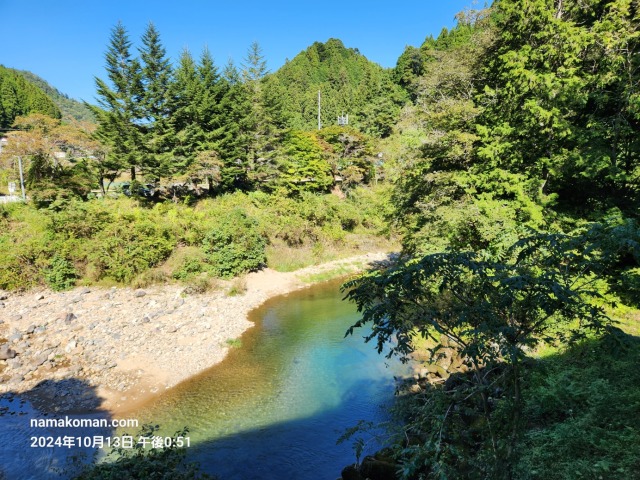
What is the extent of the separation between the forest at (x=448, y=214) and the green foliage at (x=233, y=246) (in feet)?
0.36

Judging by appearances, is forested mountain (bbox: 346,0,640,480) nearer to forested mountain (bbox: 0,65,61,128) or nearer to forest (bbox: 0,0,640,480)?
forest (bbox: 0,0,640,480)

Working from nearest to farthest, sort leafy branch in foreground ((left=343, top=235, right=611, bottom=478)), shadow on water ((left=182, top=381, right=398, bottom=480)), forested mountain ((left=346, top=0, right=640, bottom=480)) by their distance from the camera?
leafy branch in foreground ((left=343, top=235, right=611, bottom=478)) → forested mountain ((left=346, top=0, right=640, bottom=480)) → shadow on water ((left=182, top=381, right=398, bottom=480))

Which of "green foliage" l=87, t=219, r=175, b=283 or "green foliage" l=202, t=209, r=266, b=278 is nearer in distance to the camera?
"green foliage" l=87, t=219, r=175, b=283

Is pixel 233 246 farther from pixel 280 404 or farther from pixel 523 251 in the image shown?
pixel 523 251

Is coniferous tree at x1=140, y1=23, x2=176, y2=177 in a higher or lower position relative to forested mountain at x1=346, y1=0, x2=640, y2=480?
higher

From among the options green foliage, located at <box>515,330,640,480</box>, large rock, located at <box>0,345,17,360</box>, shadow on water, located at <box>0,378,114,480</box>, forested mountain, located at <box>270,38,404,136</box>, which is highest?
forested mountain, located at <box>270,38,404,136</box>

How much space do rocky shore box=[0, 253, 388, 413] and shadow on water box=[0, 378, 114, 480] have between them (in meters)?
0.05

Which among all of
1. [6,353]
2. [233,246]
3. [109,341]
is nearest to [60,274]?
[6,353]

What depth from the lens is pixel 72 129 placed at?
76.9 ft

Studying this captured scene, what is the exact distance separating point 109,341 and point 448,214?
12700 mm

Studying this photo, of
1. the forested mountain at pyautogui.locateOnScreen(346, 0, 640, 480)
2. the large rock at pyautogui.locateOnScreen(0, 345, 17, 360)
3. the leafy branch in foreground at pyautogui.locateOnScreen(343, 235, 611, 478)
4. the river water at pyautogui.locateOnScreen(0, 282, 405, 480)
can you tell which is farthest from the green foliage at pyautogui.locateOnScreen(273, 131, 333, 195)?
the leafy branch in foreground at pyautogui.locateOnScreen(343, 235, 611, 478)

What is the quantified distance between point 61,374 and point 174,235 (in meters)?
10.1

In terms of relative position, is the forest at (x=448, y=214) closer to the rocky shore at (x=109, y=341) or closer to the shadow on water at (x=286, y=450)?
the shadow on water at (x=286, y=450)

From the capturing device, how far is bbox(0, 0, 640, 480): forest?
146 inches
